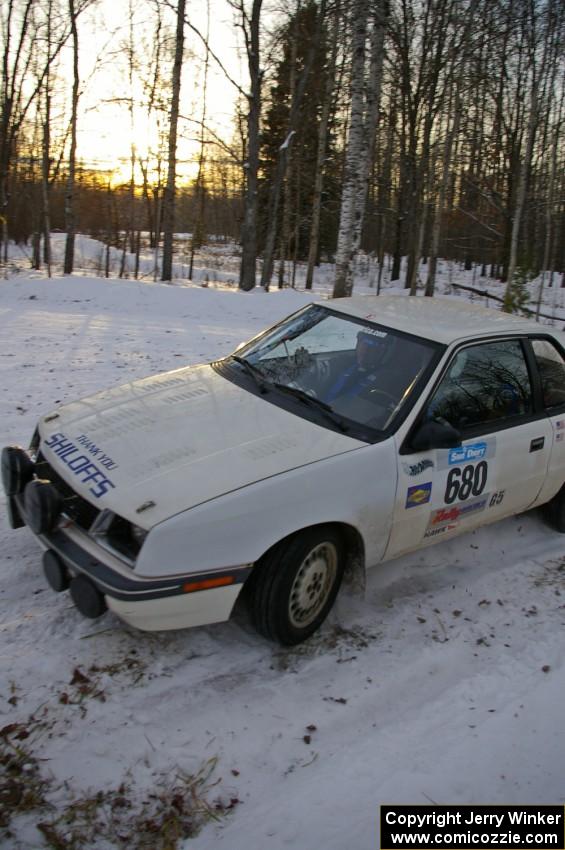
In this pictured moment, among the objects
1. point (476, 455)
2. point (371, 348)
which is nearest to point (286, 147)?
point (371, 348)

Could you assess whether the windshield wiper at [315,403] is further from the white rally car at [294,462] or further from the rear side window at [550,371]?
the rear side window at [550,371]

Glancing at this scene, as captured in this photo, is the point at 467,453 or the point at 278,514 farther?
the point at 467,453

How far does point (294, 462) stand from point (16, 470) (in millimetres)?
1465

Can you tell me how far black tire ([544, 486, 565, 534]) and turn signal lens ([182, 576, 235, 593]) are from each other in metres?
2.80

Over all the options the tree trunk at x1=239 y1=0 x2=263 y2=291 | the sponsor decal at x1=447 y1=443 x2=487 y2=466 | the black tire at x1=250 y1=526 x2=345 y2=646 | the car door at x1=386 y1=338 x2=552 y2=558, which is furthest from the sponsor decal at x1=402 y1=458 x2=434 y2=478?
the tree trunk at x1=239 y1=0 x2=263 y2=291

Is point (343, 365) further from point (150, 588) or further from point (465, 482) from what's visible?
point (150, 588)

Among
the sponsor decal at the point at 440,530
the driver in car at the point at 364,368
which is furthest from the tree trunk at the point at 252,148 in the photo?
the sponsor decal at the point at 440,530

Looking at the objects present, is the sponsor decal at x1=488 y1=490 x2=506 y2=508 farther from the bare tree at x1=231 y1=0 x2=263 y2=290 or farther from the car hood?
the bare tree at x1=231 y1=0 x2=263 y2=290

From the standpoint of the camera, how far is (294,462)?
3.05 metres

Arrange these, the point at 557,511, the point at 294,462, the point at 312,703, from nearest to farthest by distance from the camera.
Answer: the point at 312,703
the point at 294,462
the point at 557,511

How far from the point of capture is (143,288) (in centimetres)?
1677

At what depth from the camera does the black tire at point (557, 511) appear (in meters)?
4.61

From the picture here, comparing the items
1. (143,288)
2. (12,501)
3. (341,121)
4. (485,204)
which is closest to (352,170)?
(143,288)

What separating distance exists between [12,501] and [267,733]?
1764mm
